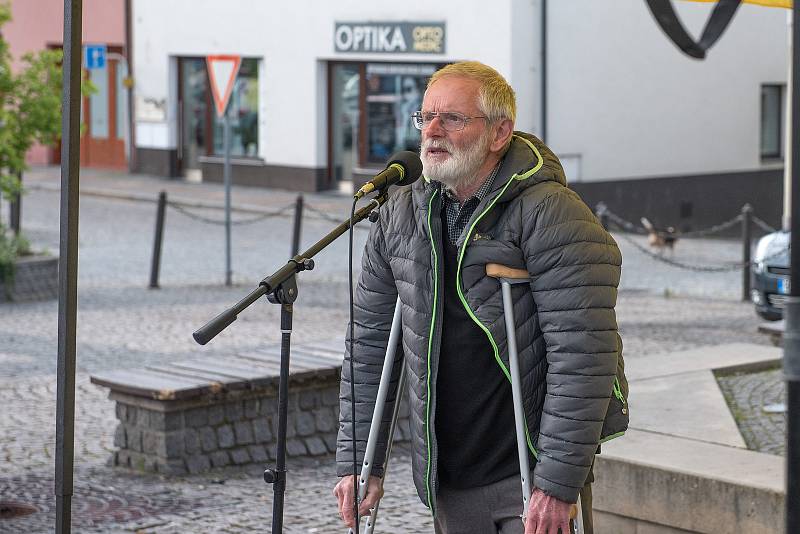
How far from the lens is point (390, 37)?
84.2 ft

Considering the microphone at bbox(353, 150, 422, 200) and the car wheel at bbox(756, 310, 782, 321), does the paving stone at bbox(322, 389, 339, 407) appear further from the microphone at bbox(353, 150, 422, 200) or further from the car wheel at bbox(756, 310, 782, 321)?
the car wheel at bbox(756, 310, 782, 321)

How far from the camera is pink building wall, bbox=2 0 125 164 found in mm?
31188

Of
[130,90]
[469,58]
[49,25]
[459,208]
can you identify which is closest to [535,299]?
[459,208]

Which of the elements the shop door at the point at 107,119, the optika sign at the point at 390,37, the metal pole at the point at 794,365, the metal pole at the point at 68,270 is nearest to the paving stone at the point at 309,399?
the metal pole at the point at 68,270

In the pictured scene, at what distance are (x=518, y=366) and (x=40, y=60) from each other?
11336 millimetres

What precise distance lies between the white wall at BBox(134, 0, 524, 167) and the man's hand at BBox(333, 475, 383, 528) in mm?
19413

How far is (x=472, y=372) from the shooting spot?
13.2 feet

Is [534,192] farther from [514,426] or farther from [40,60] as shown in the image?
[40,60]

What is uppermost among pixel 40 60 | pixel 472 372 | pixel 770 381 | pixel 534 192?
pixel 40 60

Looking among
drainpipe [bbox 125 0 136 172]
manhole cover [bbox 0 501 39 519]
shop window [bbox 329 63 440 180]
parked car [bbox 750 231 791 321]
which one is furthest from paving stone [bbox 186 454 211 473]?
drainpipe [bbox 125 0 136 172]

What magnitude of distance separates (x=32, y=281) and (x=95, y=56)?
51.4 feet

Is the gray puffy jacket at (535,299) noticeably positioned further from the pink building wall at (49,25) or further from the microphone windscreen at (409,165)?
the pink building wall at (49,25)

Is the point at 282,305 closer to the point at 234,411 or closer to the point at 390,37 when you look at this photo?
the point at 234,411

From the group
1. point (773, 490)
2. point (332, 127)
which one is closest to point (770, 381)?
point (773, 490)
